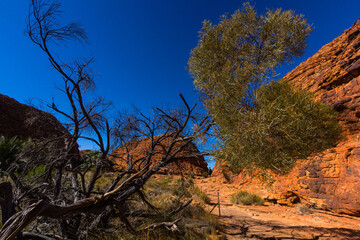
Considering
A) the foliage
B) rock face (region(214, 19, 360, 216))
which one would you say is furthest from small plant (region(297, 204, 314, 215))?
the foliage

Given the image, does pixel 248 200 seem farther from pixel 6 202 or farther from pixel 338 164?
pixel 6 202

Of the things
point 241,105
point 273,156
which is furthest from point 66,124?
point 273,156

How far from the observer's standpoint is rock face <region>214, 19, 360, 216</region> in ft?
22.2

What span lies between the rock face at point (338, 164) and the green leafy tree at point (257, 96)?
7.22ft

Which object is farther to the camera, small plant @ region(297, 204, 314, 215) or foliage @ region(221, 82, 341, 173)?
small plant @ region(297, 204, 314, 215)

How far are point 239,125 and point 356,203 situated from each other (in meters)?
6.91

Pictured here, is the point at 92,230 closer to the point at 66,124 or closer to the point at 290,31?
the point at 66,124

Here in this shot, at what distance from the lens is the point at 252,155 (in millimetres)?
3500

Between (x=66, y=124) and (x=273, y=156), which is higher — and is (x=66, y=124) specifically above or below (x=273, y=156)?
above

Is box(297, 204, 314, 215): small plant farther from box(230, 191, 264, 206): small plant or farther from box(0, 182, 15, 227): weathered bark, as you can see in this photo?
box(0, 182, 15, 227): weathered bark

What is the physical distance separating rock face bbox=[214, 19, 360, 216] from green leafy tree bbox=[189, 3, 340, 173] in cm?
220

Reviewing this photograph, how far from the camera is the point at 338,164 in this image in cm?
760

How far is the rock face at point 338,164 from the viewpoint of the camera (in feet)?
22.2

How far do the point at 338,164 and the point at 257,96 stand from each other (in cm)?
738
